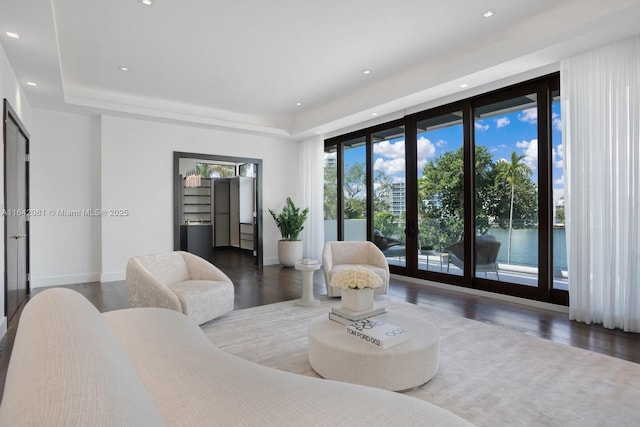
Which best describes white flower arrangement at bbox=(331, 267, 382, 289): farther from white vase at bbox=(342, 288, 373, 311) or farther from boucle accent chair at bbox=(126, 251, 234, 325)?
boucle accent chair at bbox=(126, 251, 234, 325)

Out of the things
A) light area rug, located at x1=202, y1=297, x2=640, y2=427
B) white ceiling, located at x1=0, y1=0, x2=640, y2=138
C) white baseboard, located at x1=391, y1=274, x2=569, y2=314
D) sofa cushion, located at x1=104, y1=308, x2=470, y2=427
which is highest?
white ceiling, located at x1=0, y1=0, x2=640, y2=138

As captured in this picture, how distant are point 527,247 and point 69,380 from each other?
16.1 feet

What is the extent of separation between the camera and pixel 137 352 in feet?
4.49

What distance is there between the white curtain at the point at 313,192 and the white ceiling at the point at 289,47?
161 centimetres

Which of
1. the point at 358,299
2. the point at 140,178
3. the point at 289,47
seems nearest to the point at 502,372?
the point at 358,299

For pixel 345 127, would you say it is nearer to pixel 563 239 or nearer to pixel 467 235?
pixel 467 235

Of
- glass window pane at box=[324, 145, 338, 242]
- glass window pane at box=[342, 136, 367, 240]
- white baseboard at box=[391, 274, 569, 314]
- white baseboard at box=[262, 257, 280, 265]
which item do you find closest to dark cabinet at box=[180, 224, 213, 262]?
white baseboard at box=[262, 257, 280, 265]

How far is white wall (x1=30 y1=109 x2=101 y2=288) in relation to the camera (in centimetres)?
545

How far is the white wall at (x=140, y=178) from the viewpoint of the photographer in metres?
5.81

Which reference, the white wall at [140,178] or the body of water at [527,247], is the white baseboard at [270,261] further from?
the body of water at [527,247]

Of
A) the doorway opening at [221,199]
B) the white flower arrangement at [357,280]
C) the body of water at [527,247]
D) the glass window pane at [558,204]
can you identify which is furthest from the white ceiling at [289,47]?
the doorway opening at [221,199]

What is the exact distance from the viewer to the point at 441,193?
212 inches

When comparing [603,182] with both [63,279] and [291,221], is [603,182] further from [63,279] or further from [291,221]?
[63,279]

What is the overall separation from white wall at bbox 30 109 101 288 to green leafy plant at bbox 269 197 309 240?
10.8 feet
